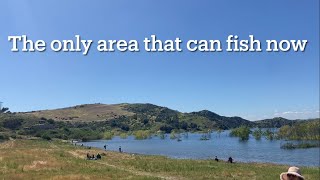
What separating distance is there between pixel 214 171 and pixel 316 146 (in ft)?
237

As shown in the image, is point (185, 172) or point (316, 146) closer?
point (185, 172)

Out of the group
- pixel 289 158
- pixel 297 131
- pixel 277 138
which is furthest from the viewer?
pixel 277 138

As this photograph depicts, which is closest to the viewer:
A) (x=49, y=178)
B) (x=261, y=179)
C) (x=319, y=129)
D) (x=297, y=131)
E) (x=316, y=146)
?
(x=49, y=178)

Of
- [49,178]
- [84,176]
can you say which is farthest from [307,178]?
[49,178]

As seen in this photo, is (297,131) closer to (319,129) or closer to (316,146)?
(319,129)

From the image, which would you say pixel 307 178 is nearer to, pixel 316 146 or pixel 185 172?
pixel 185 172

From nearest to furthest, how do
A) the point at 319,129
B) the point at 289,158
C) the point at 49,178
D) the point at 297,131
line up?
the point at 49,178 → the point at 289,158 → the point at 319,129 → the point at 297,131

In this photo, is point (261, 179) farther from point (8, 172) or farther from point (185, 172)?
point (8, 172)

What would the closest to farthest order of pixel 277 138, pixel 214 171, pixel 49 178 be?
pixel 49 178
pixel 214 171
pixel 277 138

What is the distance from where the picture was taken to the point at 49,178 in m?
41.7

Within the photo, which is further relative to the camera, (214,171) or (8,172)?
(214,171)

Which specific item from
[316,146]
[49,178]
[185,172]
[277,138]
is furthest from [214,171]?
[277,138]

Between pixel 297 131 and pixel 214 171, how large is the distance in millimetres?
103003

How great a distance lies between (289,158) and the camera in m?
90.8
